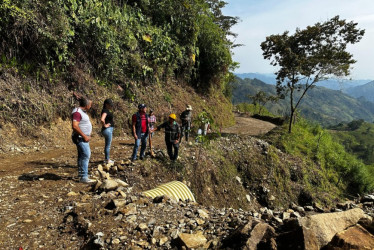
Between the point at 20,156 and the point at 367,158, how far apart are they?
333 ft

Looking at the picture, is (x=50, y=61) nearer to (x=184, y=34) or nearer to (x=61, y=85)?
(x=61, y=85)

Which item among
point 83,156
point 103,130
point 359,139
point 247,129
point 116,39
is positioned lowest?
point 359,139

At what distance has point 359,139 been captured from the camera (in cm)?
10625

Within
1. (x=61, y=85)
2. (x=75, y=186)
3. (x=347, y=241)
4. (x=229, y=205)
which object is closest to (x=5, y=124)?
(x=61, y=85)

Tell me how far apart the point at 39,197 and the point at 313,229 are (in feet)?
18.5

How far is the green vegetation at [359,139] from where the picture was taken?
82.3 metres

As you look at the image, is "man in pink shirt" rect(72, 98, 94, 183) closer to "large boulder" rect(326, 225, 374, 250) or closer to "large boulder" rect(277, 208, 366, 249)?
"large boulder" rect(277, 208, 366, 249)

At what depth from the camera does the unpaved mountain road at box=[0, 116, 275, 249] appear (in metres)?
3.87

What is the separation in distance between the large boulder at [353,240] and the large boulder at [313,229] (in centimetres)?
23

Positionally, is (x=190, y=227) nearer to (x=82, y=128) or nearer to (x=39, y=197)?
(x=82, y=128)

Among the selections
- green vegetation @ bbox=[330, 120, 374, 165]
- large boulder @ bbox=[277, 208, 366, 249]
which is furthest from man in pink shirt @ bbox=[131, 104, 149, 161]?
green vegetation @ bbox=[330, 120, 374, 165]

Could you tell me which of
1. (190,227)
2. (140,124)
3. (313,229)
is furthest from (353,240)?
(140,124)

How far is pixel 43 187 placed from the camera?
5645 millimetres

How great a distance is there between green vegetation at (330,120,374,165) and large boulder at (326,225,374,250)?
79.1 metres
